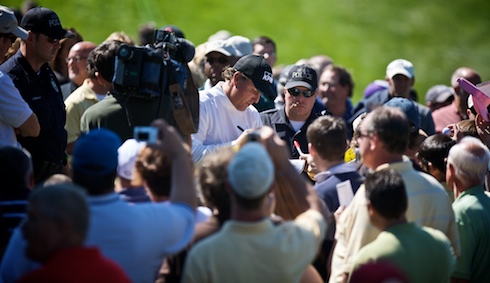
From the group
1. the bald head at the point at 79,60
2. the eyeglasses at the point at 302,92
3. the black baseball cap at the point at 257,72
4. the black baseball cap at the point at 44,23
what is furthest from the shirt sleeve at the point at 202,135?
the bald head at the point at 79,60

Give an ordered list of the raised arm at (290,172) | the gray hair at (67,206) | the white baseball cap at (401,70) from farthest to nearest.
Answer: the white baseball cap at (401,70) < the raised arm at (290,172) < the gray hair at (67,206)

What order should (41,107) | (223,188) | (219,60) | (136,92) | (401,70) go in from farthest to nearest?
(401,70) < (219,60) < (41,107) < (136,92) < (223,188)

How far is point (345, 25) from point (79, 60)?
9.28 meters

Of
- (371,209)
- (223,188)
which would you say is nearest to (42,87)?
(223,188)

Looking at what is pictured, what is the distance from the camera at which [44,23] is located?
5973mm

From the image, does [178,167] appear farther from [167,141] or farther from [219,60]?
[219,60]

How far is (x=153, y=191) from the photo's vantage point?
390 cm

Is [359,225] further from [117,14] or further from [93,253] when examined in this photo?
[117,14]

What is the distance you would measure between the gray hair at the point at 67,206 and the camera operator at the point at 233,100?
113 inches

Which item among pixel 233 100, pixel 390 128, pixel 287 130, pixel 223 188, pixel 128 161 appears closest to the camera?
pixel 223 188

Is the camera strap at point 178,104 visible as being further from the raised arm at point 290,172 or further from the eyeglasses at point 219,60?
the eyeglasses at point 219,60

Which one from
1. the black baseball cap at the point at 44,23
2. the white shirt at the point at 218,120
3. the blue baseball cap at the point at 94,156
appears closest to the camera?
the blue baseball cap at the point at 94,156

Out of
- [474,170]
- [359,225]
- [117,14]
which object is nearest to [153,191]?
[359,225]

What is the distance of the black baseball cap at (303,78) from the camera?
6680mm
